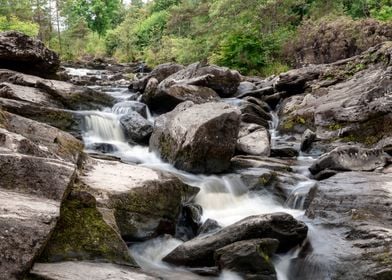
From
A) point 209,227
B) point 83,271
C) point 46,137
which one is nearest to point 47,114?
point 46,137

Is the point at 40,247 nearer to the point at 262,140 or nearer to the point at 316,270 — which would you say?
the point at 316,270

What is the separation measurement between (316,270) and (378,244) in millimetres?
829

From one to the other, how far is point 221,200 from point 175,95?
6.39 m

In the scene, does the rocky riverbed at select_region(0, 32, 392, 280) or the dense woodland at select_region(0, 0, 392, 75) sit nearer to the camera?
the rocky riverbed at select_region(0, 32, 392, 280)

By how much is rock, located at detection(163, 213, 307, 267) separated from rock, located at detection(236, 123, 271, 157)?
15.5 feet

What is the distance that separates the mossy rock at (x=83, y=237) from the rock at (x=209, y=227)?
2.04 meters

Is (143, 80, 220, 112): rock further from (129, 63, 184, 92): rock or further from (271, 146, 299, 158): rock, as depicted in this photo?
(271, 146, 299, 158): rock

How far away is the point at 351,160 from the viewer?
8.87 m

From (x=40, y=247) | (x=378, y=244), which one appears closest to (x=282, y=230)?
(x=378, y=244)

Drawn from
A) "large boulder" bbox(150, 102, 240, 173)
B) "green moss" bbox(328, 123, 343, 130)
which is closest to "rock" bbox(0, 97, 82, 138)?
"large boulder" bbox(150, 102, 240, 173)

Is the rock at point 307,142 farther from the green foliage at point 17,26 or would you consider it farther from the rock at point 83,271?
the green foliage at point 17,26

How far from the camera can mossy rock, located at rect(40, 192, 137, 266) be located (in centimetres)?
435

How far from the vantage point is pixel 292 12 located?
86.2 ft

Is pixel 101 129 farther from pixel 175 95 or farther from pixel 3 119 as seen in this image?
pixel 3 119
